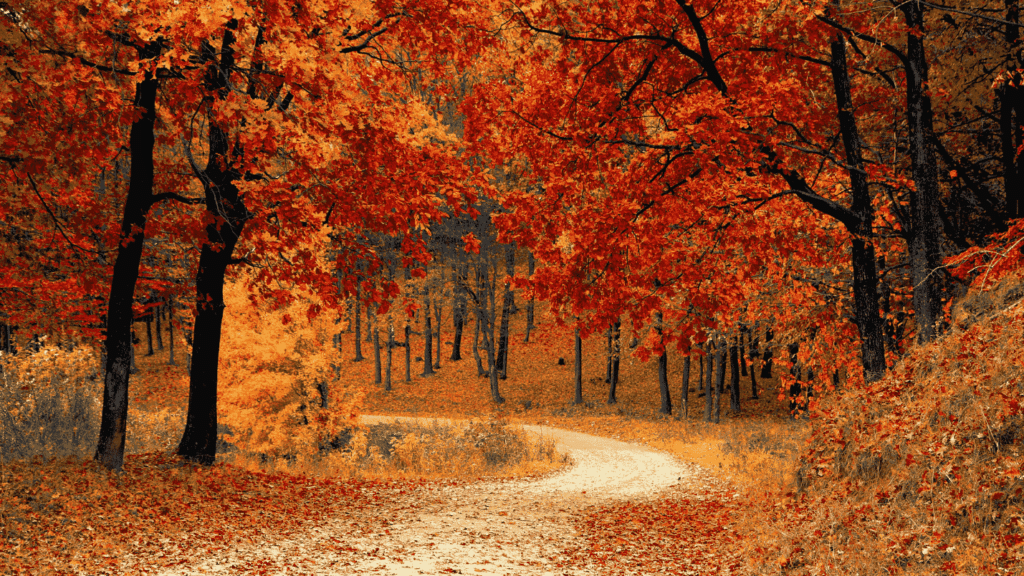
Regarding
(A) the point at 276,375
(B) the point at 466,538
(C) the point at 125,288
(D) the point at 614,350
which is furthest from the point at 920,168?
(D) the point at 614,350

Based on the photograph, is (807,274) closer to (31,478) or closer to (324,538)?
(324,538)

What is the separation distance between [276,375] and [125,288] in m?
8.29

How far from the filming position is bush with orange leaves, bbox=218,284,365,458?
16922mm

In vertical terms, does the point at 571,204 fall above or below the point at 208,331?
above

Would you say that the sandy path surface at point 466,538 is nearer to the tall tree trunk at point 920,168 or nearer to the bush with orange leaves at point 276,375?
the tall tree trunk at point 920,168

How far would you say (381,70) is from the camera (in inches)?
413

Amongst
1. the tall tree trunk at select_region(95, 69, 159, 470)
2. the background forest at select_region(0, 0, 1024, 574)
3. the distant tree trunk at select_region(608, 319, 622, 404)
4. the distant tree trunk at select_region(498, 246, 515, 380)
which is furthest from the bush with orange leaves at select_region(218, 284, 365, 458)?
the distant tree trunk at select_region(498, 246, 515, 380)

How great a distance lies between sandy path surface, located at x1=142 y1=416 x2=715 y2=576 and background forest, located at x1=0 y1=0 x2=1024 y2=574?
48.7 inches

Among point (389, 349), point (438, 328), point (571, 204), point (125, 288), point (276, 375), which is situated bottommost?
point (276, 375)

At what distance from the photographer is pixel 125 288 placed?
9234 millimetres

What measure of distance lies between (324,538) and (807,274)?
11.2m

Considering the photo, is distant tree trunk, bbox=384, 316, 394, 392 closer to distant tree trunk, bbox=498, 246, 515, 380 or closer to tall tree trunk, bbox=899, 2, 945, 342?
distant tree trunk, bbox=498, 246, 515, 380

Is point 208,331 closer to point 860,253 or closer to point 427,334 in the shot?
point 860,253

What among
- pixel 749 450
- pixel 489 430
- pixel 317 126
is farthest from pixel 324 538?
pixel 749 450
